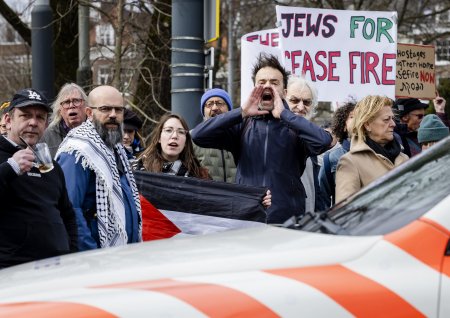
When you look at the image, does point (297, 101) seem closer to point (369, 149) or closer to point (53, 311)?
point (369, 149)

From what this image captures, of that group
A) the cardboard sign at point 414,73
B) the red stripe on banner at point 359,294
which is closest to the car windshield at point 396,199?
the red stripe on banner at point 359,294

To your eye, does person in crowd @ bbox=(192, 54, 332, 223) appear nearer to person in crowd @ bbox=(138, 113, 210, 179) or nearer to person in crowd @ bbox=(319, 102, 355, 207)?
person in crowd @ bbox=(138, 113, 210, 179)

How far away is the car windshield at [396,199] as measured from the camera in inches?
127

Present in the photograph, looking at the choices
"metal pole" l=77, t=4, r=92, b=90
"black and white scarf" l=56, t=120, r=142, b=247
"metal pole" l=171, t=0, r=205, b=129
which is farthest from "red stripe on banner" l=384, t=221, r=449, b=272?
"metal pole" l=77, t=4, r=92, b=90

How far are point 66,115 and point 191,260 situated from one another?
4374mm

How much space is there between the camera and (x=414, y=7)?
32.9 meters

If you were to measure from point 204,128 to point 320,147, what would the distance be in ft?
2.59

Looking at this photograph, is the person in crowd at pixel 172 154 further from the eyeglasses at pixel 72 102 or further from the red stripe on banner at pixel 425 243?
the red stripe on banner at pixel 425 243

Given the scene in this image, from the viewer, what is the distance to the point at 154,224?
6641mm

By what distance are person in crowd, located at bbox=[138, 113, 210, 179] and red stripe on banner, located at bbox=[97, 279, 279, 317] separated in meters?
4.03

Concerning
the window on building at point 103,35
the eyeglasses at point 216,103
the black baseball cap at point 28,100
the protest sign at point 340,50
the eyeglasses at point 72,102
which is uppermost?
the window on building at point 103,35

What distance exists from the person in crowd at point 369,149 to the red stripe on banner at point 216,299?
3166 millimetres

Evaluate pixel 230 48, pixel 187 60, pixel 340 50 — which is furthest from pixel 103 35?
pixel 230 48

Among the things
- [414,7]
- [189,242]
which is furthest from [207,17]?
[414,7]
